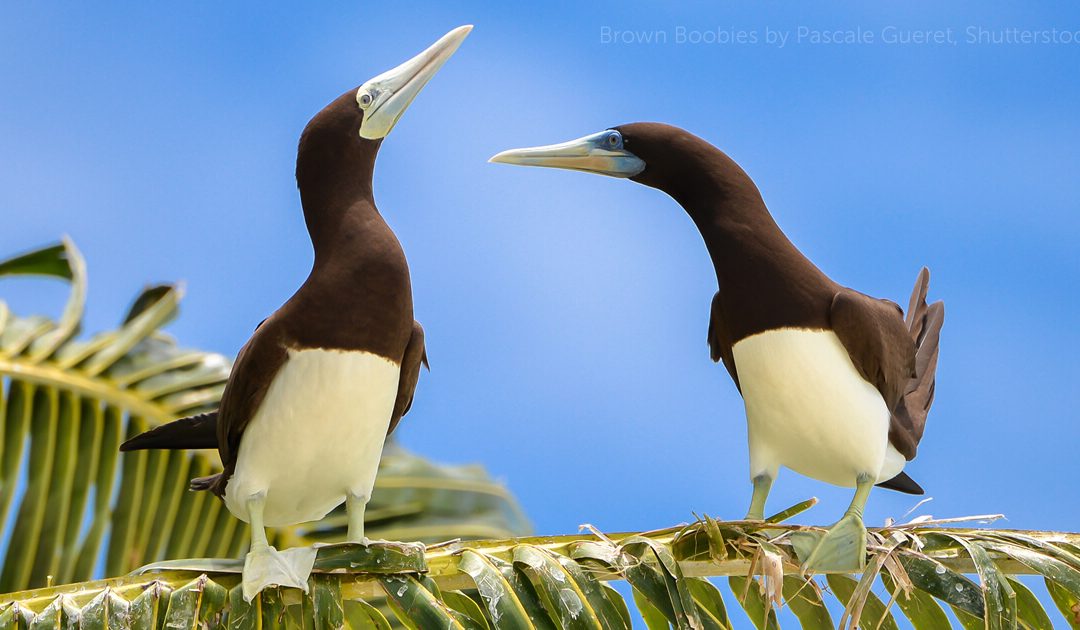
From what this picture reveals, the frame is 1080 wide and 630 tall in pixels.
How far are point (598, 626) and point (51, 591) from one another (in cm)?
88

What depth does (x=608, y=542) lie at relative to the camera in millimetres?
1916

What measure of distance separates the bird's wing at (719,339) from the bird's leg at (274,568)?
894 mm

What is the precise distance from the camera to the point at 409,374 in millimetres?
2162

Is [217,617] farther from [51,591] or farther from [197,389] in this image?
[197,389]

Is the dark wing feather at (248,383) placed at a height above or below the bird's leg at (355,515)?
above

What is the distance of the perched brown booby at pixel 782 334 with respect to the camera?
2.11 metres

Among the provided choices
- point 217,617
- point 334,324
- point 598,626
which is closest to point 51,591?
point 217,617

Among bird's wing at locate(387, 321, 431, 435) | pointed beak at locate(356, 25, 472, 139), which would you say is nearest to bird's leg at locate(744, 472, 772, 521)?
bird's wing at locate(387, 321, 431, 435)

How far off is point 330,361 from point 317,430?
5.0 inches

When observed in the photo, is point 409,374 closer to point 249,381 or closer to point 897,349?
point 249,381

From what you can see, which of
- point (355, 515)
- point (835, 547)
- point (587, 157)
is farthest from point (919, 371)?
point (355, 515)

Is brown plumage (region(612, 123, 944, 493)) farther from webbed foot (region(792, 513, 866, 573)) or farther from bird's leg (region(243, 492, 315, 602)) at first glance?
bird's leg (region(243, 492, 315, 602))

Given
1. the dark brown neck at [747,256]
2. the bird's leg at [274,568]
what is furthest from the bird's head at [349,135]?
the bird's leg at [274,568]

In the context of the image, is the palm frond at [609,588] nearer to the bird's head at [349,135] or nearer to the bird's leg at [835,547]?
the bird's leg at [835,547]
